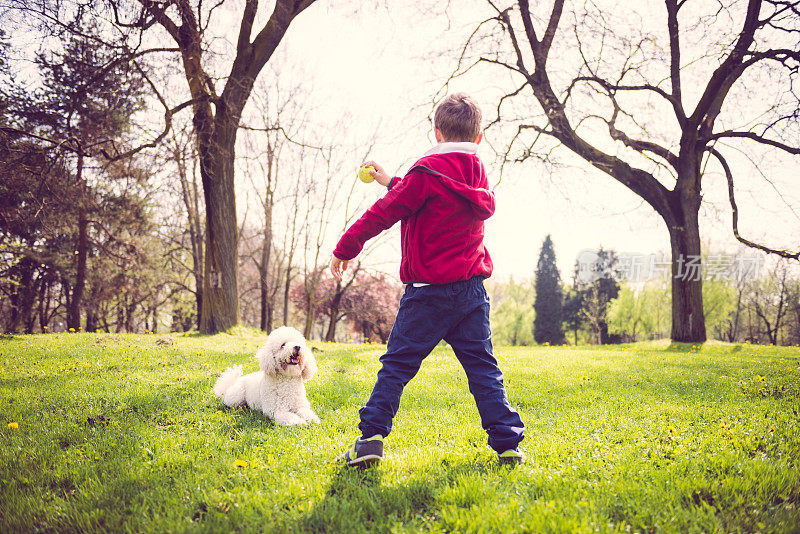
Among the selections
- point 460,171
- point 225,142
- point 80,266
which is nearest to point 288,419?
point 460,171

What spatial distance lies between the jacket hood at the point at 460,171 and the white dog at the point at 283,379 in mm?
2035

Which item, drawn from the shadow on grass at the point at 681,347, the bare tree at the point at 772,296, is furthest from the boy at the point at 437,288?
the bare tree at the point at 772,296

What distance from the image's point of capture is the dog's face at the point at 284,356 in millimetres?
3682

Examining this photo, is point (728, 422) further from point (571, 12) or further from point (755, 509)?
point (571, 12)

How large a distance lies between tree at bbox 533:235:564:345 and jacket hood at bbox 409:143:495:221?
4144 cm

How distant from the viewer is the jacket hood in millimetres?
2670

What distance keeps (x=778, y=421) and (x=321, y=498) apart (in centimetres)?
404

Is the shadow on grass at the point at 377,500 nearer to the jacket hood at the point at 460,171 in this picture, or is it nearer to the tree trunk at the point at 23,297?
the jacket hood at the point at 460,171

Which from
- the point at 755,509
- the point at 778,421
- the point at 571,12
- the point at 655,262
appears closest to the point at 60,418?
the point at 755,509

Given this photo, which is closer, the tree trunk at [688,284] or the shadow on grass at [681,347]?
the shadow on grass at [681,347]

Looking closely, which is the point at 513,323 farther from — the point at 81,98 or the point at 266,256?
the point at 81,98

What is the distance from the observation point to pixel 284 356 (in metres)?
3.67

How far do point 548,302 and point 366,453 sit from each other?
42521mm

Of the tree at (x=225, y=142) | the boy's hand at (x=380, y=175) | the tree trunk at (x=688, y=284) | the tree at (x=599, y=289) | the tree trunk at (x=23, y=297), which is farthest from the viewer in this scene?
the tree at (x=599, y=289)
